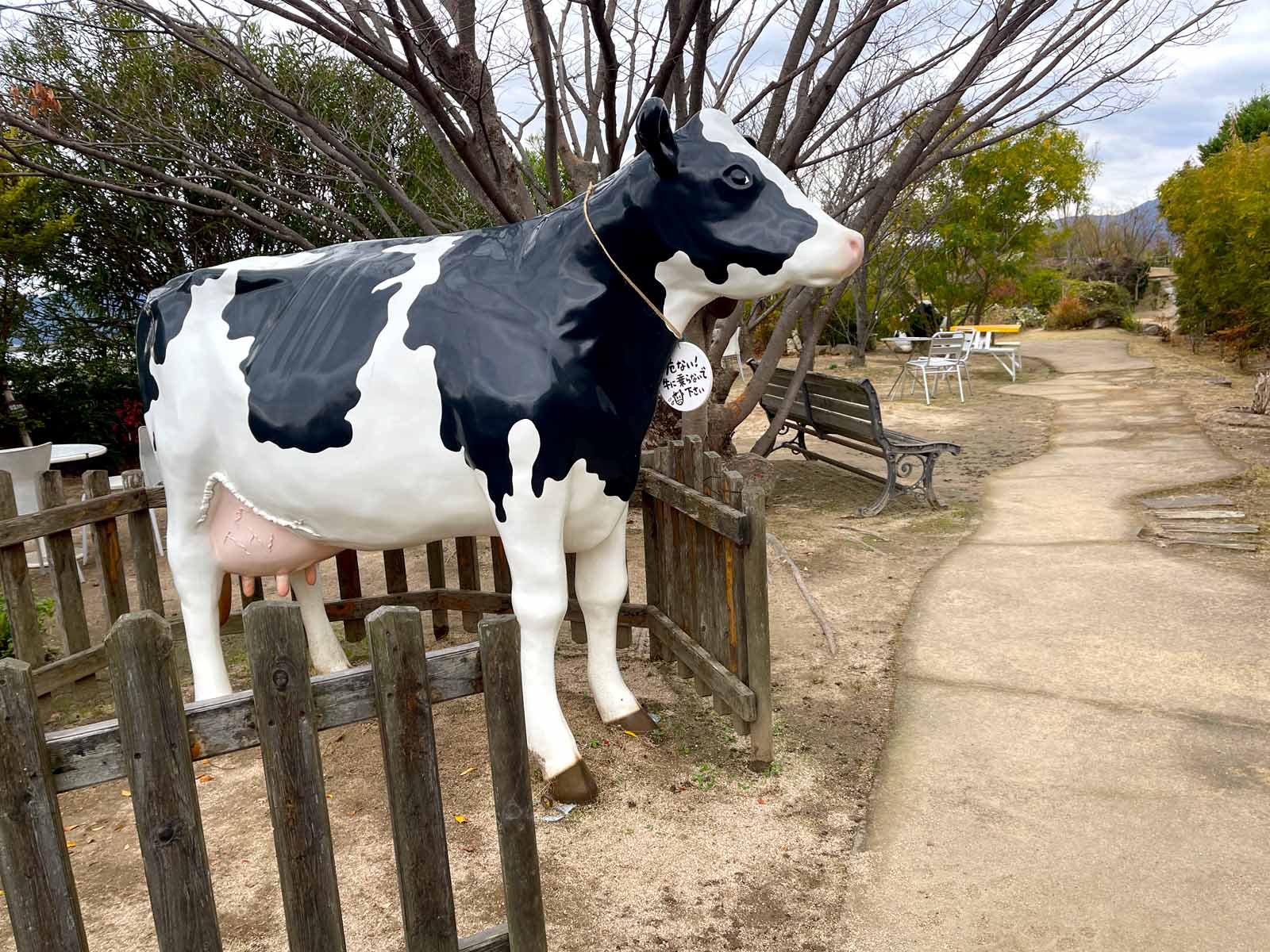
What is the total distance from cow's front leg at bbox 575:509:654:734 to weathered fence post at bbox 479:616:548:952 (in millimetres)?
1435

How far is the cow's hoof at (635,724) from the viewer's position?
3.28 m

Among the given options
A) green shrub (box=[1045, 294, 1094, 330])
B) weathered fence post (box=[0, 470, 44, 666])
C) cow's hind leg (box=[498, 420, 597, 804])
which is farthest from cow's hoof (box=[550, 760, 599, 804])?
green shrub (box=[1045, 294, 1094, 330])

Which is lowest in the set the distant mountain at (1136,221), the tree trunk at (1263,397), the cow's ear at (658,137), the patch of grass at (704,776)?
the patch of grass at (704,776)

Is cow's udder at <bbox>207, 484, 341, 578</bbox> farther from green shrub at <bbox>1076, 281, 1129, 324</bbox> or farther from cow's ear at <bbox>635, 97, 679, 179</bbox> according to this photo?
green shrub at <bbox>1076, 281, 1129, 324</bbox>

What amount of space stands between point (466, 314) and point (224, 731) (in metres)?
1.45

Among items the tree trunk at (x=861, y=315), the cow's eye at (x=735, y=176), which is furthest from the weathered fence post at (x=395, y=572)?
the tree trunk at (x=861, y=315)

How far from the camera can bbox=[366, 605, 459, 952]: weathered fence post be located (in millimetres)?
1583

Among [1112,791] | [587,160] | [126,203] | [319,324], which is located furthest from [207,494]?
[126,203]

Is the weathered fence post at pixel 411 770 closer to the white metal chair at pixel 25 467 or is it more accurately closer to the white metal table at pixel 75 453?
the white metal chair at pixel 25 467

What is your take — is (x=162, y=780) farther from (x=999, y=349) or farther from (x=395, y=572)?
(x=999, y=349)

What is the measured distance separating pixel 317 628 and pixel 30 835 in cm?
233

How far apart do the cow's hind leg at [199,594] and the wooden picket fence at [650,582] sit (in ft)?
1.27

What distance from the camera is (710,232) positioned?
2.58 m

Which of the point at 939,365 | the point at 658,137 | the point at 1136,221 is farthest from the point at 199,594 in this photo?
the point at 1136,221
